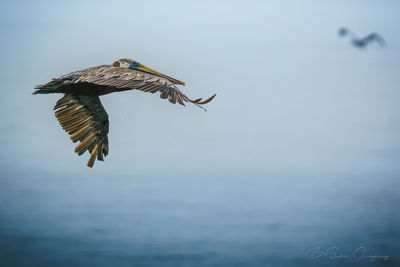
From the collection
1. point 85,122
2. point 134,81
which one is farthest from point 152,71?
point 134,81

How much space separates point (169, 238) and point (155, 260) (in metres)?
4.19

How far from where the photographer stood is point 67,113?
1311 cm

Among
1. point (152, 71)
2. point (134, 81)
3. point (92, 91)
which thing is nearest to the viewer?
point (134, 81)

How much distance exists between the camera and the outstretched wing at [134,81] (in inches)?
431

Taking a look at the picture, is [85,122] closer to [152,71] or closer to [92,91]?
[92,91]

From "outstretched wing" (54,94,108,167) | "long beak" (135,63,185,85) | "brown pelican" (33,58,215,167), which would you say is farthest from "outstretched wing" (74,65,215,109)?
"outstretched wing" (54,94,108,167)

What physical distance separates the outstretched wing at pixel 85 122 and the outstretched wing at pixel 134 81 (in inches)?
37.3

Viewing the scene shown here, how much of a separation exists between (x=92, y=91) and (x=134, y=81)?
1.79 meters

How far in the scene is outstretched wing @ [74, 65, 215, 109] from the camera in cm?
1095

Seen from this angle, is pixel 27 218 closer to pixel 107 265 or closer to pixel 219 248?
pixel 107 265

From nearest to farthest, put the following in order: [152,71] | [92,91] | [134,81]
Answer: [134,81], [92,91], [152,71]

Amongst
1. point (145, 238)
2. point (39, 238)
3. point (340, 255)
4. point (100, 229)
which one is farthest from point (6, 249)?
point (340, 255)

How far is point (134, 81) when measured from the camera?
11641 mm

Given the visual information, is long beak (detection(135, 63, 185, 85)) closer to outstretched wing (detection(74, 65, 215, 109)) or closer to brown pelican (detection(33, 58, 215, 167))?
brown pelican (detection(33, 58, 215, 167))
